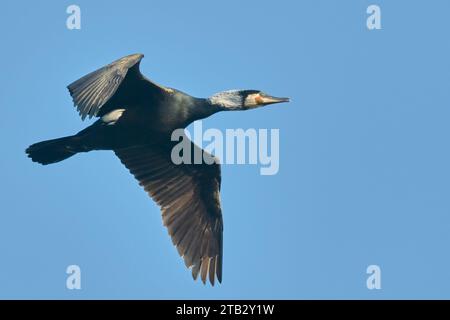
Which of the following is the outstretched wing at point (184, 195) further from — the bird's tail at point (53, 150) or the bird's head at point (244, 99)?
the bird's tail at point (53, 150)

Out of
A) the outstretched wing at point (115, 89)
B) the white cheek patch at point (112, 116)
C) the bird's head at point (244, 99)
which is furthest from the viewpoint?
the bird's head at point (244, 99)

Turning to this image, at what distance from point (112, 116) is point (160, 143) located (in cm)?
112

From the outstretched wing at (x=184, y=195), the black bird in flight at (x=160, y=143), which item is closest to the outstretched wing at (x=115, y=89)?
the black bird in flight at (x=160, y=143)

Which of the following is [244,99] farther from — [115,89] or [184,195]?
[115,89]

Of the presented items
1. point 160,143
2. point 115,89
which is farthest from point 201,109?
point 115,89

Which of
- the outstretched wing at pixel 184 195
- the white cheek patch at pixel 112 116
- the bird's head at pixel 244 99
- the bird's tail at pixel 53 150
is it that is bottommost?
the outstretched wing at pixel 184 195

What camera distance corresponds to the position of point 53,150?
15500mm

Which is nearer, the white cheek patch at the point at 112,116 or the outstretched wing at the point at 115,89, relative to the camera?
the outstretched wing at the point at 115,89

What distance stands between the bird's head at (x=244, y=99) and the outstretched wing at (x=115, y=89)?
0.81m

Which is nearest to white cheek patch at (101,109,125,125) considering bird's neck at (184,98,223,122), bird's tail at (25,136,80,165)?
bird's tail at (25,136,80,165)

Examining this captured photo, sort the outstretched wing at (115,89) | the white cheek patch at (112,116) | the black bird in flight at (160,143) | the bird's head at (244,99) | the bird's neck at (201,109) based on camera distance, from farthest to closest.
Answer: the bird's head at (244,99), the bird's neck at (201,109), the white cheek patch at (112,116), the black bird in flight at (160,143), the outstretched wing at (115,89)

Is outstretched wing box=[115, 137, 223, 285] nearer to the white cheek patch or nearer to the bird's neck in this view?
the bird's neck

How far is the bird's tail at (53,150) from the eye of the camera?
15.4 meters
